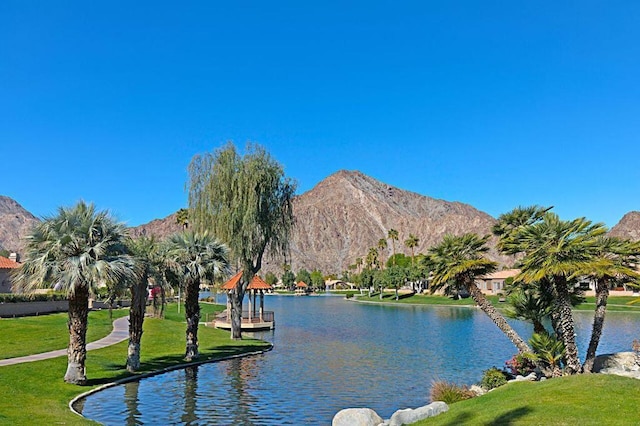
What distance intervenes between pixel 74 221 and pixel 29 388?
21.8 ft

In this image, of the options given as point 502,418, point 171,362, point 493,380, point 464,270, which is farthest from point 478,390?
point 171,362

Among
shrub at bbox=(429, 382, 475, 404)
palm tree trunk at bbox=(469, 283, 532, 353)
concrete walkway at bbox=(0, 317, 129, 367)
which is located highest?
palm tree trunk at bbox=(469, 283, 532, 353)

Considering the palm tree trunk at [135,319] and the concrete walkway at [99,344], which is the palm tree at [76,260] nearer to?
the palm tree trunk at [135,319]

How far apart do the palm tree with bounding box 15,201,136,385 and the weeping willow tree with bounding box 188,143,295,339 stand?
17457mm

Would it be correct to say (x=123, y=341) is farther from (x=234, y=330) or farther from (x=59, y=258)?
(x=59, y=258)

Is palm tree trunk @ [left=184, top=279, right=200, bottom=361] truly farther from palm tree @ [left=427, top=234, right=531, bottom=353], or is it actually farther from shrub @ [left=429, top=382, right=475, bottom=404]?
shrub @ [left=429, top=382, right=475, bottom=404]

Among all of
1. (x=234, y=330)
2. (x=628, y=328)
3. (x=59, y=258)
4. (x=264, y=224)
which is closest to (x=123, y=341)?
(x=234, y=330)

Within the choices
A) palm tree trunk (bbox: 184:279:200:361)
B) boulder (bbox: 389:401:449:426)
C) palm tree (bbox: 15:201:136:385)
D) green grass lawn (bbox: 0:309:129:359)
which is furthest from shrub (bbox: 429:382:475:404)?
green grass lawn (bbox: 0:309:129:359)

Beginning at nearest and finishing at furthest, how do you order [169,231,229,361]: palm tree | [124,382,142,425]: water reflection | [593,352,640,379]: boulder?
[124,382,142,425]: water reflection < [593,352,640,379]: boulder < [169,231,229,361]: palm tree

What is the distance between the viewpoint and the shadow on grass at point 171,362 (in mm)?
24406

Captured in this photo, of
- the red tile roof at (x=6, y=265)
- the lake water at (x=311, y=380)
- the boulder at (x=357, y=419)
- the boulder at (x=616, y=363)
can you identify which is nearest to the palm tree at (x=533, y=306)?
the boulder at (x=616, y=363)

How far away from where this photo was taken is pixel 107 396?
21.5 meters

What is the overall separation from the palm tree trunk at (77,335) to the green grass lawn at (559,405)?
1433 centimetres

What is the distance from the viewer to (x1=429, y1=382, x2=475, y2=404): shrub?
20.8m
